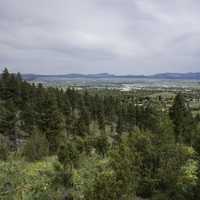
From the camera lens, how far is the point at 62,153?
48.0 ft

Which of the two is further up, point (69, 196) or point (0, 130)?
point (69, 196)

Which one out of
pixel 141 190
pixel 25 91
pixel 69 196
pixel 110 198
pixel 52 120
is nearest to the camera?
pixel 110 198

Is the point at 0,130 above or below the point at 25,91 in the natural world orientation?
below

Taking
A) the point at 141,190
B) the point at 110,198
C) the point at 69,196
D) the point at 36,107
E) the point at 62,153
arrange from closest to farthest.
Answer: the point at 110,198 < the point at 69,196 < the point at 141,190 < the point at 62,153 < the point at 36,107

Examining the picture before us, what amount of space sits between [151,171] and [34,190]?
4.83 metres

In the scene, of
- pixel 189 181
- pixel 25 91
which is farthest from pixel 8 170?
pixel 25 91

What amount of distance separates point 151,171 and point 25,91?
3524 cm

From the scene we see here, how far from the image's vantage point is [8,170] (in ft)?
39.0

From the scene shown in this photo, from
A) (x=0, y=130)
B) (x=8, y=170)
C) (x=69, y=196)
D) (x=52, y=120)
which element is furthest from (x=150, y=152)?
(x=0, y=130)

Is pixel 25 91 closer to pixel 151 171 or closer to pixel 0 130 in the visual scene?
pixel 0 130

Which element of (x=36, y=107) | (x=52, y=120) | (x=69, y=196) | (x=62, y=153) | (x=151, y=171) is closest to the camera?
(x=69, y=196)

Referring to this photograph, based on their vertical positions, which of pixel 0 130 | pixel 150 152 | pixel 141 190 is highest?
pixel 150 152

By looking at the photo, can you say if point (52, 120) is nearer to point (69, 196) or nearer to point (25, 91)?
point (25, 91)

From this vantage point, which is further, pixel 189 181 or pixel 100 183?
pixel 189 181
